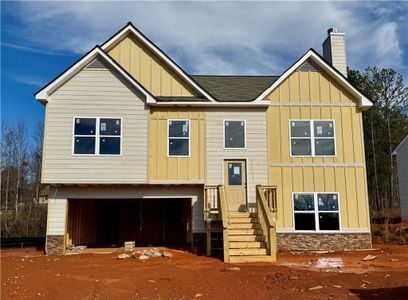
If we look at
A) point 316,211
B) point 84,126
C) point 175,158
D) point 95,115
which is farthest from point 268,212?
point 84,126

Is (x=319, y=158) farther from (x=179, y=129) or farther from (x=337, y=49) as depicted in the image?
(x=179, y=129)

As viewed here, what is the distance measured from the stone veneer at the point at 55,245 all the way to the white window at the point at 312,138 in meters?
9.16

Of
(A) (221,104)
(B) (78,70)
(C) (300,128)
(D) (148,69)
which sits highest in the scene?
(D) (148,69)

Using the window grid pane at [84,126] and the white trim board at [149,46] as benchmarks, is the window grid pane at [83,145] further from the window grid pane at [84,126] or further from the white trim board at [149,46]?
the white trim board at [149,46]

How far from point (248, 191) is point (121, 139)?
5.10 m

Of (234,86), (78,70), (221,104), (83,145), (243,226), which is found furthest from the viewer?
(234,86)

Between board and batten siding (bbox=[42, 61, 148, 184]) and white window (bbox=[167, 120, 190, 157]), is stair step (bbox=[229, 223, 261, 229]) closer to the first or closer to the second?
white window (bbox=[167, 120, 190, 157])

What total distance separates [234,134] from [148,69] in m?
4.32

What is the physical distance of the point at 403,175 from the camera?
26.1m

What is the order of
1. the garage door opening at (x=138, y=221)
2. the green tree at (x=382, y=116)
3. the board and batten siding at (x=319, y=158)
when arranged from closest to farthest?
1. the board and batten siding at (x=319, y=158)
2. the garage door opening at (x=138, y=221)
3. the green tree at (x=382, y=116)

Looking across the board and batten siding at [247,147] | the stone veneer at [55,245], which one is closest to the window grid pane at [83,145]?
the stone veneer at [55,245]

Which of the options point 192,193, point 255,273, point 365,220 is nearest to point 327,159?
point 365,220

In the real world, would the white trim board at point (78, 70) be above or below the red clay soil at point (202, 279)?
above

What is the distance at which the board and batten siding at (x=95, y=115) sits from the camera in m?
13.8
